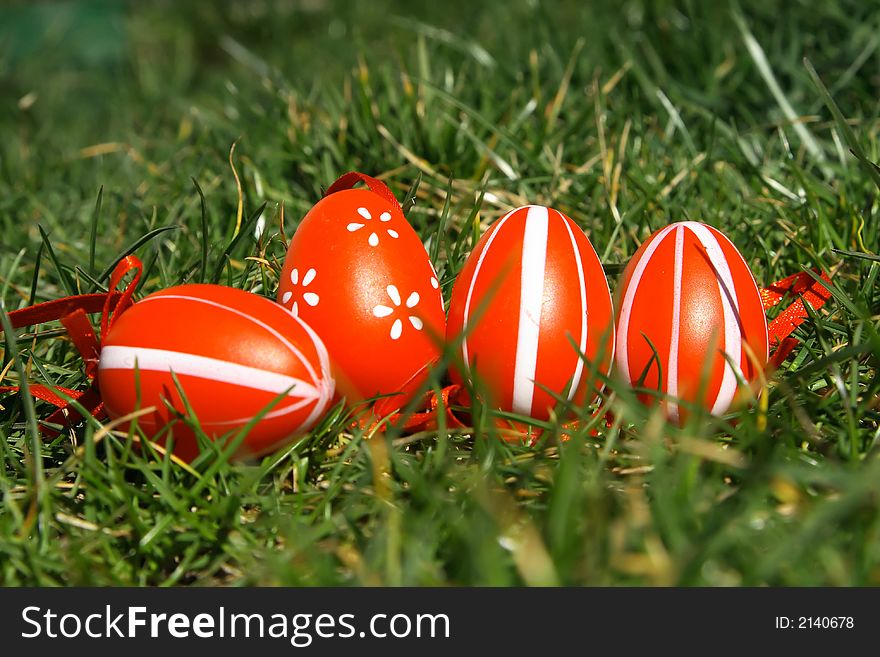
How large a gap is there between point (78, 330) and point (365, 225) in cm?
54

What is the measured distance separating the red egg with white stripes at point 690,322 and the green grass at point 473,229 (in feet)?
0.28

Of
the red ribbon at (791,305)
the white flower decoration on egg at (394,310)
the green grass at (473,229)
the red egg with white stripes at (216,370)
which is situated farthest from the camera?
the red ribbon at (791,305)

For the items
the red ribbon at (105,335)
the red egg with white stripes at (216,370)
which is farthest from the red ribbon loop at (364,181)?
the red egg with white stripes at (216,370)

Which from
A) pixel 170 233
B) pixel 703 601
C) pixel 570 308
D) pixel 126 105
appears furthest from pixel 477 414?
pixel 126 105

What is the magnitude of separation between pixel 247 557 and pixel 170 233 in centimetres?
121

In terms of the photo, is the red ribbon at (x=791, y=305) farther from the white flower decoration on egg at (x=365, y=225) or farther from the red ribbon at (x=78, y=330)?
the red ribbon at (x=78, y=330)

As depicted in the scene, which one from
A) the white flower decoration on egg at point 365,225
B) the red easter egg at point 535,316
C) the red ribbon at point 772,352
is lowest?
the red ribbon at point 772,352

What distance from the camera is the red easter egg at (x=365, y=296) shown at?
57.4 inches

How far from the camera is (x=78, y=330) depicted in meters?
1.50

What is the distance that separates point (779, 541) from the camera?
43.9 inches

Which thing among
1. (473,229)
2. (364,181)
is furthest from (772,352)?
(364,181)

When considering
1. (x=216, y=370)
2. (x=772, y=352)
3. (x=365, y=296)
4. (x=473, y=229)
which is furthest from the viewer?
(x=473, y=229)

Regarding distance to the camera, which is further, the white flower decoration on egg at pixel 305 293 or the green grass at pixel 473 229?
the white flower decoration on egg at pixel 305 293

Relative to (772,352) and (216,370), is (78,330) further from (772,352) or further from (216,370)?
(772,352)
